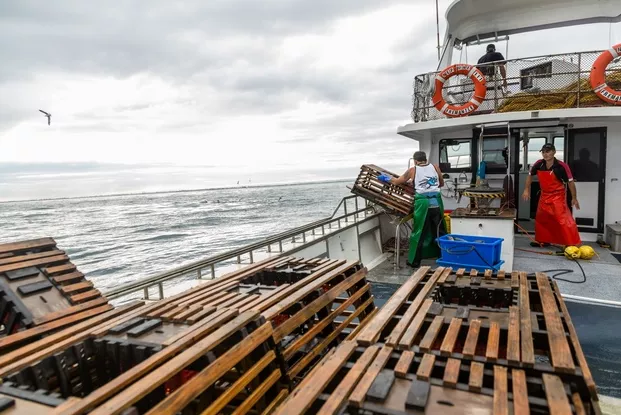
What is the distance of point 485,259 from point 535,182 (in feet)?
14.0

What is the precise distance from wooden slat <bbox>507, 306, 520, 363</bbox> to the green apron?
14.9 feet

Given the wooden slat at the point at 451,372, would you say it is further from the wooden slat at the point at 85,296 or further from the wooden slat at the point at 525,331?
the wooden slat at the point at 85,296

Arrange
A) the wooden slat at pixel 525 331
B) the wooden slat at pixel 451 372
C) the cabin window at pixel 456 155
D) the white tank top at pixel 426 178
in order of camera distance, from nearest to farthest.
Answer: the wooden slat at pixel 451 372 → the wooden slat at pixel 525 331 → the white tank top at pixel 426 178 → the cabin window at pixel 456 155

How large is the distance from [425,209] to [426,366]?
5.39 m

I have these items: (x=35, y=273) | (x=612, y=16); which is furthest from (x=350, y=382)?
(x=612, y=16)

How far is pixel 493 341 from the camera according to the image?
197cm

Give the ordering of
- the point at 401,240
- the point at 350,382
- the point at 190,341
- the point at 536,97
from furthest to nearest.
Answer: the point at 401,240 → the point at 536,97 → the point at 190,341 → the point at 350,382

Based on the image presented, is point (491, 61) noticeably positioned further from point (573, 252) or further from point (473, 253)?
point (473, 253)

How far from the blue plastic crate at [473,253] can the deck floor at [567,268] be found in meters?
0.89

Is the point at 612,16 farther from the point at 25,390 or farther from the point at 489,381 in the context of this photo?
the point at 25,390

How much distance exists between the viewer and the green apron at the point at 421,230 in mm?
6910

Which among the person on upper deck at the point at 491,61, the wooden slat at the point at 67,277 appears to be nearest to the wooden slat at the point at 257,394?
the wooden slat at the point at 67,277

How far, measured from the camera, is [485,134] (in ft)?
26.8

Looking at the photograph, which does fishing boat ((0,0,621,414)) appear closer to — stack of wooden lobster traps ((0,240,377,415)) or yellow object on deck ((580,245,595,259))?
stack of wooden lobster traps ((0,240,377,415))
